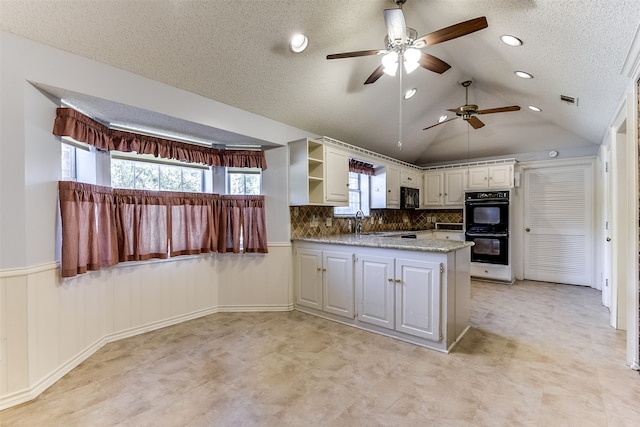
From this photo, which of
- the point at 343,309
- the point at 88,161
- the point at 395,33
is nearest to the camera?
the point at 395,33

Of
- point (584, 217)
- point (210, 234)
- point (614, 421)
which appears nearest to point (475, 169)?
point (584, 217)

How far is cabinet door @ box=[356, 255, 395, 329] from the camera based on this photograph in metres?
2.94

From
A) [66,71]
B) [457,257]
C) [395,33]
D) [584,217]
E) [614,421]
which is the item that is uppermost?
[395,33]

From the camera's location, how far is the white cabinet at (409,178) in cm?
550

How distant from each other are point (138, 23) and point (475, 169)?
17.8ft

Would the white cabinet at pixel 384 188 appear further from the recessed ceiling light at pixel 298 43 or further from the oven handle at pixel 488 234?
the recessed ceiling light at pixel 298 43

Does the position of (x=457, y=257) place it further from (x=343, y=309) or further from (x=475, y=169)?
(x=475, y=169)

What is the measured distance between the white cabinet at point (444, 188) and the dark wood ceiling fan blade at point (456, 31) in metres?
3.98

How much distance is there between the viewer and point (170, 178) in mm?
3359

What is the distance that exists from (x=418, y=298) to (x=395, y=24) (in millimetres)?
2268

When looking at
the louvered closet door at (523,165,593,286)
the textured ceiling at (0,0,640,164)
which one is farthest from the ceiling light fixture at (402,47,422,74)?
the louvered closet door at (523,165,593,286)

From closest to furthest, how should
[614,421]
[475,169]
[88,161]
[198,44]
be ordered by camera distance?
[614,421]
[198,44]
[88,161]
[475,169]

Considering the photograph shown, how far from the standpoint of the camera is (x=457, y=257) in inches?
111

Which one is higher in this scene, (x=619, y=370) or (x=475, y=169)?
(x=475, y=169)
